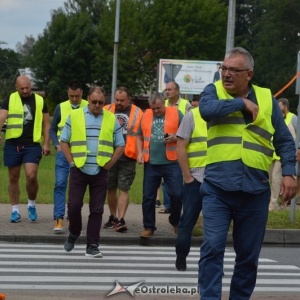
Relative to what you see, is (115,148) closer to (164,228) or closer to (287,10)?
(164,228)

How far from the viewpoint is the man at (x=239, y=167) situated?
6938 millimetres

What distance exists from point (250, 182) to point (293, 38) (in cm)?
7361

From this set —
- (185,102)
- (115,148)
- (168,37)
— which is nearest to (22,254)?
(115,148)

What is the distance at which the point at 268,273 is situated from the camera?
10406mm

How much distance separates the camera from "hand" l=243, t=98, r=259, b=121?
689 centimetres

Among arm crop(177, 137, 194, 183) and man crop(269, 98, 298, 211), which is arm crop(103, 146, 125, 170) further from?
man crop(269, 98, 298, 211)

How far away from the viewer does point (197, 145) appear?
32.2 ft

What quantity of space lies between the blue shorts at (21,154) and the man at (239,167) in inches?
249

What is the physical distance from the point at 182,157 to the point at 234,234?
259 cm

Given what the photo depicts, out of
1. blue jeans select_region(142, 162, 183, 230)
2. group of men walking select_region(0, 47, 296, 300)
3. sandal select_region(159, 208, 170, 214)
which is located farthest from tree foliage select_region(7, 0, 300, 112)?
blue jeans select_region(142, 162, 183, 230)

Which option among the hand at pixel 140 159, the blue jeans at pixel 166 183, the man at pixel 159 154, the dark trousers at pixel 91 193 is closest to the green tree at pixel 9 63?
the hand at pixel 140 159

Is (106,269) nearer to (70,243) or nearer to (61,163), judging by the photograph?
(70,243)

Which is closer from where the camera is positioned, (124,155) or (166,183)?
(166,183)

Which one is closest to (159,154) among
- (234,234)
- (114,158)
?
(114,158)
